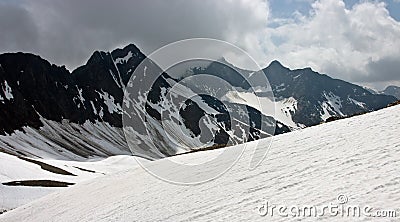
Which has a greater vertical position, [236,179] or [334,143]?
[334,143]

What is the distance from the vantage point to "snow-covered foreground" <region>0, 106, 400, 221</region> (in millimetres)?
9812

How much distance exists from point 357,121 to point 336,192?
403 inches

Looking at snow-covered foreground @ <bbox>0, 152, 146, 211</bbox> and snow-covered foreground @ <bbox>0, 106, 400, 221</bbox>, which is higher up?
snow-covered foreground @ <bbox>0, 152, 146, 211</bbox>

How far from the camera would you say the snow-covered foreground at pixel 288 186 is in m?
9.81

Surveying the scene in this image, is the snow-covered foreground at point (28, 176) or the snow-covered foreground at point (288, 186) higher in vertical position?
the snow-covered foreground at point (28, 176)

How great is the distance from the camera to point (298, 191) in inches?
433

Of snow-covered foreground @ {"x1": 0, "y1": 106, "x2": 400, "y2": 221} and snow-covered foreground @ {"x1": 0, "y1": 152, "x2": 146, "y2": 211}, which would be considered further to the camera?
snow-covered foreground @ {"x1": 0, "y1": 152, "x2": 146, "y2": 211}

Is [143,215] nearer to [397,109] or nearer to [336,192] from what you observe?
[336,192]

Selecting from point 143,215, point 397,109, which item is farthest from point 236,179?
point 397,109

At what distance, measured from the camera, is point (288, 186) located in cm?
1184

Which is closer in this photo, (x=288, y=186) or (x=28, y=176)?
(x=288, y=186)

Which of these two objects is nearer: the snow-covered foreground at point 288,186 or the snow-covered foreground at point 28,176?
the snow-covered foreground at point 288,186

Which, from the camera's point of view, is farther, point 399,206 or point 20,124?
point 20,124

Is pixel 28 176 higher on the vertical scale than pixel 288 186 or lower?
higher
